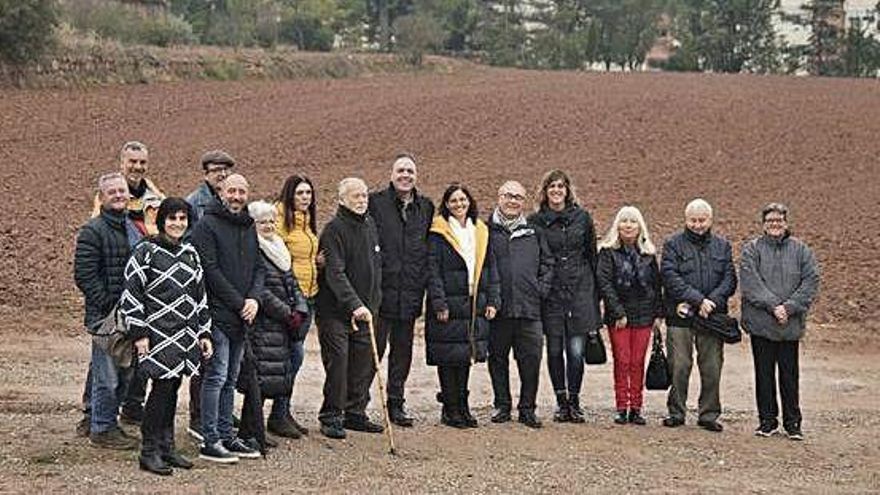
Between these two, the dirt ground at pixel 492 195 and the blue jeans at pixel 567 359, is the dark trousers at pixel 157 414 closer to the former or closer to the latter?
the dirt ground at pixel 492 195

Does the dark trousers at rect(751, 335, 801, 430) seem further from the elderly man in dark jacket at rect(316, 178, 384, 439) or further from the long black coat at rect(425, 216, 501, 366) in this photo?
the elderly man in dark jacket at rect(316, 178, 384, 439)

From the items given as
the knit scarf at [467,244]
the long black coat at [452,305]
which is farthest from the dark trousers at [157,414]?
the knit scarf at [467,244]

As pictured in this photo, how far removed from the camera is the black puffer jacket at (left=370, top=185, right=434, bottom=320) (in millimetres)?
9094

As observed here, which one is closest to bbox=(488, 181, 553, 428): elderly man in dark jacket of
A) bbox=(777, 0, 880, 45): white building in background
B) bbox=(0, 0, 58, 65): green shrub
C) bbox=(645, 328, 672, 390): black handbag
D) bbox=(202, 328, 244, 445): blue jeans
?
bbox=(645, 328, 672, 390): black handbag

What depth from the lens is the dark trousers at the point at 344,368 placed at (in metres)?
8.70

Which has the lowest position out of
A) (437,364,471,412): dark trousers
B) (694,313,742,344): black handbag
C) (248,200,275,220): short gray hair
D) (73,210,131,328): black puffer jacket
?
(437,364,471,412): dark trousers

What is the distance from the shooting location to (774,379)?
9.59 metres

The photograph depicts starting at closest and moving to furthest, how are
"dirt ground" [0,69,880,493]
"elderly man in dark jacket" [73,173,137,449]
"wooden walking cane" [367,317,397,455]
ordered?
"elderly man in dark jacket" [73,173,137,449] < "dirt ground" [0,69,880,493] < "wooden walking cane" [367,317,397,455]

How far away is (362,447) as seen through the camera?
8430 mm

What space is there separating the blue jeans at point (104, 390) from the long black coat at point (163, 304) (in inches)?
20.7

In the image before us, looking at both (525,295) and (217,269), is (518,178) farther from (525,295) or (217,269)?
(217,269)

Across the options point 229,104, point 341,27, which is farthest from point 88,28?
point 341,27

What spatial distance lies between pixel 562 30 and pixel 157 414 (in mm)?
68732

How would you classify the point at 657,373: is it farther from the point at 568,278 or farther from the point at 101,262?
the point at 101,262
